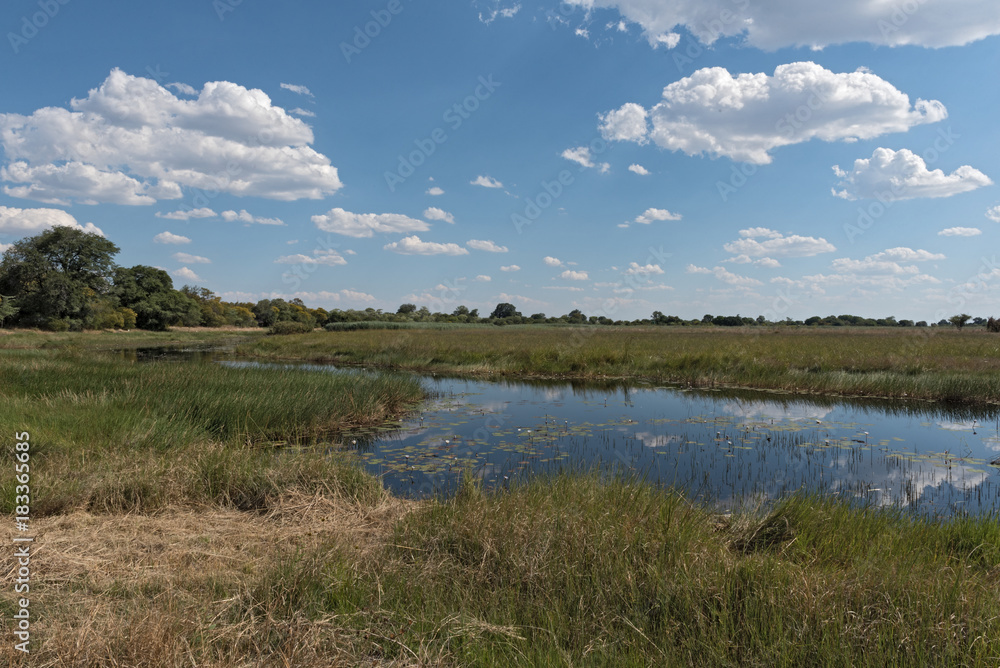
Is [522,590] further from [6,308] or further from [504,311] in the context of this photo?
[504,311]

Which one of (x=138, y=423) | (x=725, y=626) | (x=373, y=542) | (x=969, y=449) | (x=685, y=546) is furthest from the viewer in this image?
(x=969, y=449)

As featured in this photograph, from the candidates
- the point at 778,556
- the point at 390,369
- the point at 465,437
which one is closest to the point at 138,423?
the point at 465,437

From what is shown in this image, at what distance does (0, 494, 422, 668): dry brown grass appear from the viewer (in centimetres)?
294

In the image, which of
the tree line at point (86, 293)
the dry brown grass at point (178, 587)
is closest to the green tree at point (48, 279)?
the tree line at point (86, 293)

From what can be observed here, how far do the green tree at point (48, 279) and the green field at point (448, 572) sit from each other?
56.8 metres

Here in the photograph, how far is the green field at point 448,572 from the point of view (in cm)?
315

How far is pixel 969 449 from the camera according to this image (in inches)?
392

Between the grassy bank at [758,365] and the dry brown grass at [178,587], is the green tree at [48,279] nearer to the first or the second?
the grassy bank at [758,365]

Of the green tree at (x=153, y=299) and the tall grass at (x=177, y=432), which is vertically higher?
the green tree at (x=153, y=299)

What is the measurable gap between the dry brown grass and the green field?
0.7 inches

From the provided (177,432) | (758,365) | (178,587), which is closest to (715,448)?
(178,587)

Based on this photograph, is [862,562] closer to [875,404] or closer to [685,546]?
[685,546]

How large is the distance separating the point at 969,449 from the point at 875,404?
20.1 feet

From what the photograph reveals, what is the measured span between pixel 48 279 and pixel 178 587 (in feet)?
207
